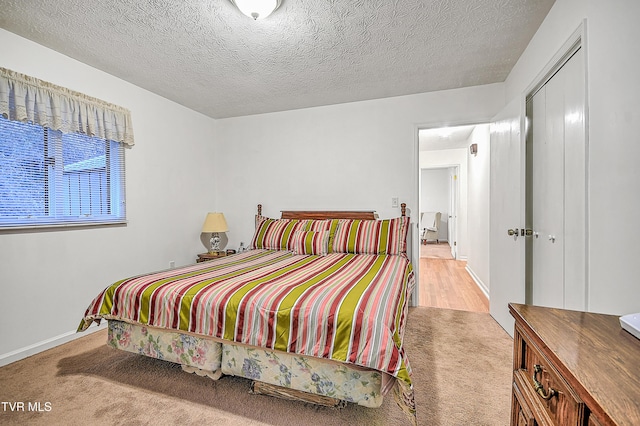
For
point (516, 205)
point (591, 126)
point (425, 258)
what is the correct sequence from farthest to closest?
point (425, 258) → point (516, 205) → point (591, 126)

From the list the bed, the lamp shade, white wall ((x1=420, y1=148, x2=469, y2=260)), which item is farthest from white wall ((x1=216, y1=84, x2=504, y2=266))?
white wall ((x1=420, y1=148, x2=469, y2=260))

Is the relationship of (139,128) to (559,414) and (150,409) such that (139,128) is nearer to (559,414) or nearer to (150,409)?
(150,409)

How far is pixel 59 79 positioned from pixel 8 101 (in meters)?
0.47

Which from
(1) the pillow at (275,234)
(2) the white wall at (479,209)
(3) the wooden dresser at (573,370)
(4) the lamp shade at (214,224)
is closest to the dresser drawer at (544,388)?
(3) the wooden dresser at (573,370)

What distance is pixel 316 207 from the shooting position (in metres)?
3.87

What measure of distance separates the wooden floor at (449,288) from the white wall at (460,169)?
42 centimetres

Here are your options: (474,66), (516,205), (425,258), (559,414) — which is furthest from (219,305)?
(425,258)

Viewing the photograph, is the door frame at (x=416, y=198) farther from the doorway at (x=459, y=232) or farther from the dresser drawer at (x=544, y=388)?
the dresser drawer at (x=544, y=388)

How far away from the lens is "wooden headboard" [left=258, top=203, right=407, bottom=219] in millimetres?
3562

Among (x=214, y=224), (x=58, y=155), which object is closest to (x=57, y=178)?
(x=58, y=155)

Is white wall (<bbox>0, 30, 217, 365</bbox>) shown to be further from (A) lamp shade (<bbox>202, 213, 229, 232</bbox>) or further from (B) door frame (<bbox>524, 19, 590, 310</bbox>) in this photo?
(B) door frame (<bbox>524, 19, 590, 310</bbox>)

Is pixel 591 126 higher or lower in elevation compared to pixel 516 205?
higher

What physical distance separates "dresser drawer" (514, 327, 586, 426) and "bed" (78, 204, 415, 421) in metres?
0.50

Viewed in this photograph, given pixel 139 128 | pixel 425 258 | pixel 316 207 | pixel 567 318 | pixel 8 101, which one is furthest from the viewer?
pixel 425 258
